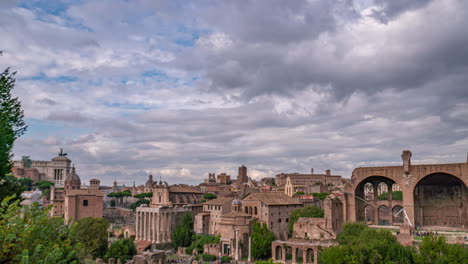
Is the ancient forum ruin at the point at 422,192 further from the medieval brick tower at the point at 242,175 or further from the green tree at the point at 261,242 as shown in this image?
the medieval brick tower at the point at 242,175

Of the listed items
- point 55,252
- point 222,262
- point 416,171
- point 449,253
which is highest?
point 416,171

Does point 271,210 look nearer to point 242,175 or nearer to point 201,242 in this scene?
point 201,242

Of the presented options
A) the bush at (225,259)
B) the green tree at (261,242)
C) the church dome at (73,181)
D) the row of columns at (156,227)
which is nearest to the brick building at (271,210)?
the green tree at (261,242)

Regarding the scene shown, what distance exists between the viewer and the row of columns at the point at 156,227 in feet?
242

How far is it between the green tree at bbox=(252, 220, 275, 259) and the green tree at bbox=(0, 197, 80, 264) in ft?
148

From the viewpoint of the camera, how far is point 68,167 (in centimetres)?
15762

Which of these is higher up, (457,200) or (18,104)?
(18,104)

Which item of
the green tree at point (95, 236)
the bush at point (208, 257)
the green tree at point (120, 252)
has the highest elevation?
the green tree at point (95, 236)

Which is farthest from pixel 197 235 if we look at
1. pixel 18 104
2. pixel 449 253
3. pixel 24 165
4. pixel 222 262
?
pixel 24 165

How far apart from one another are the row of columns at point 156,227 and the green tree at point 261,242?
69.4ft

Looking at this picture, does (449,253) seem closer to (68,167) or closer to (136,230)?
(136,230)

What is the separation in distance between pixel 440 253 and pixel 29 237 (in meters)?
36.0

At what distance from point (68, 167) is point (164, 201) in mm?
90256

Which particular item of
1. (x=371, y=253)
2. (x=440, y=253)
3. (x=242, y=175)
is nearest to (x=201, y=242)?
(x=371, y=253)
